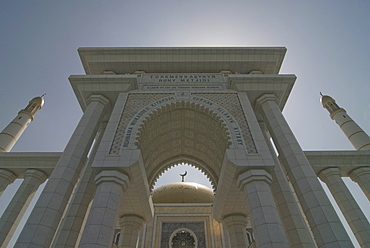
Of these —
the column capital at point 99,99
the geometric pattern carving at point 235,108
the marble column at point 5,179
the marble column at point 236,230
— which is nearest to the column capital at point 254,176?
the geometric pattern carving at point 235,108

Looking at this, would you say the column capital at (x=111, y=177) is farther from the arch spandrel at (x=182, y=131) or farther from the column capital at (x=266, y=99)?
the column capital at (x=266, y=99)

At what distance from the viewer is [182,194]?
1566 cm

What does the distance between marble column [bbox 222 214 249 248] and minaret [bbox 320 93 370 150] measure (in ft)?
29.1

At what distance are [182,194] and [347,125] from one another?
1172cm

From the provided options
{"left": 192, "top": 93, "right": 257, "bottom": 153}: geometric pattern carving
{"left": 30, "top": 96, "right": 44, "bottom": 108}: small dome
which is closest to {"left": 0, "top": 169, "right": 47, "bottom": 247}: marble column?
{"left": 192, "top": 93, "right": 257, "bottom": 153}: geometric pattern carving

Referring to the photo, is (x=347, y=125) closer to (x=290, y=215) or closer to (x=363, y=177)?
(x=363, y=177)

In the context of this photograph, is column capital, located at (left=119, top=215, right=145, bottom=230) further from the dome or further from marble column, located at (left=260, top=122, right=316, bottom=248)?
marble column, located at (left=260, top=122, right=316, bottom=248)

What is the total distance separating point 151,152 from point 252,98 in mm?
5250

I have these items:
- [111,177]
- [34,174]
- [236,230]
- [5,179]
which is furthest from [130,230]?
[5,179]

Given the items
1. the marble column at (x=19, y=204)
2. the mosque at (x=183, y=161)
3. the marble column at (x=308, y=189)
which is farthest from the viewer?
the marble column at (x=19, y=204)

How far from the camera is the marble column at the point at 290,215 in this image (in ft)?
22.0

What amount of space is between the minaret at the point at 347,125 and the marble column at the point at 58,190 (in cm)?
1454

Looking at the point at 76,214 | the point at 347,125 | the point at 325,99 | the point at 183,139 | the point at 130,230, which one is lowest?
the point at 76,214

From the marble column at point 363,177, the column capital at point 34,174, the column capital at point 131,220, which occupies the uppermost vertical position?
the column capital at point 34,174
